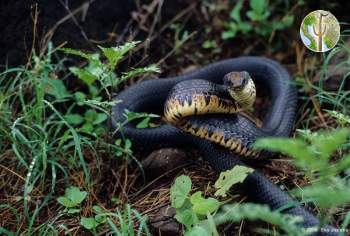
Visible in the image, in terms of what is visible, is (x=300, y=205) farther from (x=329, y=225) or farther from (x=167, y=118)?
(x=167, y=118)

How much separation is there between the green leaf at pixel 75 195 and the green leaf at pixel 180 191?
2.44 feet

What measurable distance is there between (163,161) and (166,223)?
0.82 m

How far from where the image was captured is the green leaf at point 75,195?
3.80 metres

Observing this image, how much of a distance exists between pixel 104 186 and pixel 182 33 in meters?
2.48

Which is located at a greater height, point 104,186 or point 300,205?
point 300,205

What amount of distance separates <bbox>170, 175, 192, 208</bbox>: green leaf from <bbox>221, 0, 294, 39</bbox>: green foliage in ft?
8.71

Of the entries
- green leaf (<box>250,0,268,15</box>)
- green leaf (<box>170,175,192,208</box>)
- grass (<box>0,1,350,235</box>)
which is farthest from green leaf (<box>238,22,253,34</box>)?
green leaf (<box>170,175,192,208</box>)

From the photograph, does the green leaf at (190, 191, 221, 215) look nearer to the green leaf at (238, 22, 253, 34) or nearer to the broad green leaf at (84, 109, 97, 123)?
the broad green leaf at (84, 109, 97, 123)

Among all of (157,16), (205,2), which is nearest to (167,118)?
(157,16)

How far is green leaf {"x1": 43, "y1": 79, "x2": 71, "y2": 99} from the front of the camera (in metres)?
4.63

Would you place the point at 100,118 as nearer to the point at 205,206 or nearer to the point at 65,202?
the point at 65,202

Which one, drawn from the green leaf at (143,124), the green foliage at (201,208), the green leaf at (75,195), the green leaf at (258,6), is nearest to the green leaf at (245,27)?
the green leaf at (258,6)

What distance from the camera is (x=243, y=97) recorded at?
3.96 m

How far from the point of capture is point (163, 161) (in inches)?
169
